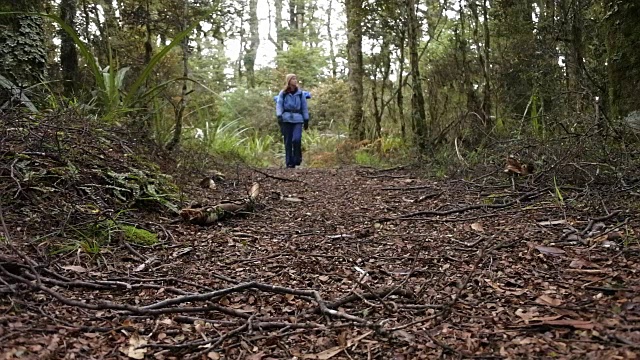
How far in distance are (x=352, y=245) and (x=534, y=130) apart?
8.63 ft

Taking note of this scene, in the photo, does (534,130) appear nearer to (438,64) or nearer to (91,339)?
(438,64)

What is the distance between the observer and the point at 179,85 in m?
8.59

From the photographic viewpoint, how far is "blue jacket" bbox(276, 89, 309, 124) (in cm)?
820

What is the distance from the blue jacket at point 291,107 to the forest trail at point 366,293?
5.16 metres

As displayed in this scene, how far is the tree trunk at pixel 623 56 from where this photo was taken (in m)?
3.59

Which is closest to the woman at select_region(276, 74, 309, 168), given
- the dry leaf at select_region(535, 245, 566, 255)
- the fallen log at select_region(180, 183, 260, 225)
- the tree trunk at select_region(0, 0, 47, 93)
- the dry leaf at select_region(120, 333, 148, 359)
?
the tree trunk at select_region(0, 0, 47, 93)

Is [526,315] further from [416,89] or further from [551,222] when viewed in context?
[416,89]

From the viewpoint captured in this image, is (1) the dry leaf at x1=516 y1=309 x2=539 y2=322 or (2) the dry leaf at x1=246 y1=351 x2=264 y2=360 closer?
(2) the dry leaf at x1=246 y1=351 x2=264 y2=360

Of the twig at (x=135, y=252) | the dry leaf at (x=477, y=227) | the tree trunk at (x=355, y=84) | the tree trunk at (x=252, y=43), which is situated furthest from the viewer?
the tree trunk at (x=252, y=43)

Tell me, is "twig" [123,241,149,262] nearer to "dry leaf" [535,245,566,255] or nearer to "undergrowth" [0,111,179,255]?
"undergrowth" [0,111,179,255]

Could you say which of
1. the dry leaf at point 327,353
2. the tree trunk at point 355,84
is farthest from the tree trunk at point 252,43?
the dry leaf at point 327,353

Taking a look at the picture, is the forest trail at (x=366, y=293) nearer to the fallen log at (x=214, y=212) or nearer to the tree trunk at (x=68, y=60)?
the fallen log at (x=214, y=212)

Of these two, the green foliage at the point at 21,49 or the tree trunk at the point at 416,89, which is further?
the tree trunk at the point at 416,89

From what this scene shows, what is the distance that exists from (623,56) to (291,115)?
5.26 metres
